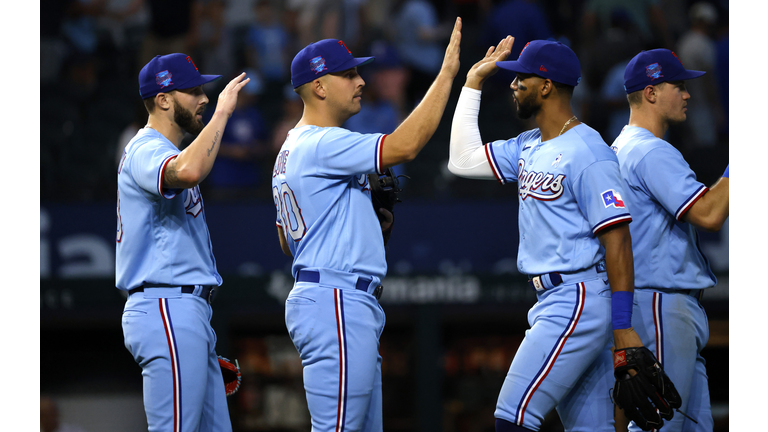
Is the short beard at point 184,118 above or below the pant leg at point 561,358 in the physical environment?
above

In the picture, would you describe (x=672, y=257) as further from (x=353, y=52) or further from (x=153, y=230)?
(x=353, y=52)

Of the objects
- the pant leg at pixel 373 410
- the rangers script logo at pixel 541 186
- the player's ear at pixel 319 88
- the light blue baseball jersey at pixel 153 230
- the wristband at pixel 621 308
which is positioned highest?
the player's ear at pixel 319 88

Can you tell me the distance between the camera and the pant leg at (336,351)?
3324 mm

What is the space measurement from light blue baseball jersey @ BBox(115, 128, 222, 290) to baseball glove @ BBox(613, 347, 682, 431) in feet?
6.13

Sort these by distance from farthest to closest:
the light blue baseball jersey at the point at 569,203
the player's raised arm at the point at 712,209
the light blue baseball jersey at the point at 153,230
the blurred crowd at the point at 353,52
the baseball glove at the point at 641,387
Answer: the blurred crowd at the point at 353,52
the player's raised arm at the point at 712,209
the light blue baseball jersey at the point at 153,230
the light blue baseball jersey at the point at 569,203
the baseball glove at the point at 641,387

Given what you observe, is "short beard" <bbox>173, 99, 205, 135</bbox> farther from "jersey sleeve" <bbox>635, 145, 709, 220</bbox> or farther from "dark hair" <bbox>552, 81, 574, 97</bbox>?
"jersey sleeve" <bbox>635, 145, 709, 220</bbox>

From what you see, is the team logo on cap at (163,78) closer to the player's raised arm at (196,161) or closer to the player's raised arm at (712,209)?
the player's raised arm at (196,161)

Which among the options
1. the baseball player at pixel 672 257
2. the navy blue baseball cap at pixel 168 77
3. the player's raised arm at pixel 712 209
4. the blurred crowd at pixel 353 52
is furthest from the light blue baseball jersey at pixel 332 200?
the blurred crowd at pixel 353 52

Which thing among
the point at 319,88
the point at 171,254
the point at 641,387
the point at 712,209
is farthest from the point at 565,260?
the point at 171,254

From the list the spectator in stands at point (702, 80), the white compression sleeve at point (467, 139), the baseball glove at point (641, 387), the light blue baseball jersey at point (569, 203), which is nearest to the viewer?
the baseball glove at point (641, 387)

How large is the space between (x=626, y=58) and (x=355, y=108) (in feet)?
19.4

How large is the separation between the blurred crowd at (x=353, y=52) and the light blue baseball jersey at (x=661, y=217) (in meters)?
3.61

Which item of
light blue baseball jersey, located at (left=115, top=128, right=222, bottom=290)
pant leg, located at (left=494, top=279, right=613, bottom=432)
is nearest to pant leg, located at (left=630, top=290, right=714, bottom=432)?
pant leg, located at (left=494, top=279, right=613, bottom=432)

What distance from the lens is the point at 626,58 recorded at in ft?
28.8
